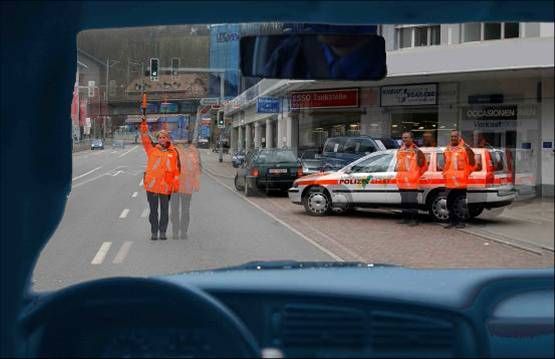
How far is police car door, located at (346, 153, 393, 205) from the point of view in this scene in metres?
3.10

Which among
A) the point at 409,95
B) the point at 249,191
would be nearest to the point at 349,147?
the point at 409,95

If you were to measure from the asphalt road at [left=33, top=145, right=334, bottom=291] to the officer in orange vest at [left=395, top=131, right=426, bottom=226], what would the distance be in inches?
21.1

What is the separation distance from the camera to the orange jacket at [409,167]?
2.71m

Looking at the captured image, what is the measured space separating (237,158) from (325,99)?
0.57 m

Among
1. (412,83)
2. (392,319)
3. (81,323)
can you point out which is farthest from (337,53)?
(81,323)

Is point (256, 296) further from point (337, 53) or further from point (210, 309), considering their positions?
point (337, 53)

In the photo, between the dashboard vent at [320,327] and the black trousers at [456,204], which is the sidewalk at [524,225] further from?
the dashboard vent at [320,327]

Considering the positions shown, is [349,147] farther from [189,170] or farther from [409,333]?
[409,333]

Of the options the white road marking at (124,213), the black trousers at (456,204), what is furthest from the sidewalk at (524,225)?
the white road marking at (124,213)

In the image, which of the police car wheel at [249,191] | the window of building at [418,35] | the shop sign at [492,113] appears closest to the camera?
the shop sign at [492,113]

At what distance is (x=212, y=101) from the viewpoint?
2355mm

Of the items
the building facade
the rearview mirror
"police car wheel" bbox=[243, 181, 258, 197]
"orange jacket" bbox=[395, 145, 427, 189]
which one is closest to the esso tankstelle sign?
the building facade

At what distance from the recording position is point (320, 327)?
2260 millimetres

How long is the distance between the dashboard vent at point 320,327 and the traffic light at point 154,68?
0.86 meters
